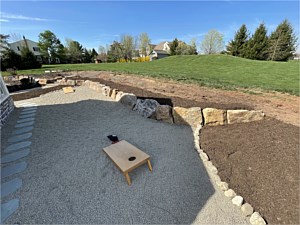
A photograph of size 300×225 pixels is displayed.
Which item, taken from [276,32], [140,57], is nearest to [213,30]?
[276,32]

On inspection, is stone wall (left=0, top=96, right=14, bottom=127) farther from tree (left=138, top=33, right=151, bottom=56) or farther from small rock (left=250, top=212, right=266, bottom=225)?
tree (left=138, top=33, right=151, bottom=56)

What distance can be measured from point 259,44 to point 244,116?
89.9ft

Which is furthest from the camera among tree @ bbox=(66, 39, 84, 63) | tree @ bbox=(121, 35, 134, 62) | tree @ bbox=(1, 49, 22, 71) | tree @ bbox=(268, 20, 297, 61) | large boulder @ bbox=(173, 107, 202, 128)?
tree @ bbox=(66, 39, 84, 63)

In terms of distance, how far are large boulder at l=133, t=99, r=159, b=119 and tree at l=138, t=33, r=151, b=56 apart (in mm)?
41039

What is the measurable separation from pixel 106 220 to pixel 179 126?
9.73 feet

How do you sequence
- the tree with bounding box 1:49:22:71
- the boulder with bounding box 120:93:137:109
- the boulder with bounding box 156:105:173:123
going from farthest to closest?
the tree with bounding box 1:49:22:71, the boulder with bounding box 120:93:137:109, the boulder with bounding box 156:105:173:123

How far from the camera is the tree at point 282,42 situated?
22.7 m

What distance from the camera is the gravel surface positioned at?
6.13ft

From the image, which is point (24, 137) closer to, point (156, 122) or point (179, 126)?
point (156, 122)

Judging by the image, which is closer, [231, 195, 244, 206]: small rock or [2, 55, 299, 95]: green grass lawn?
[231, 195, 244, 206]: small rock

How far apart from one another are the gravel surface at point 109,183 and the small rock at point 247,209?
7cm

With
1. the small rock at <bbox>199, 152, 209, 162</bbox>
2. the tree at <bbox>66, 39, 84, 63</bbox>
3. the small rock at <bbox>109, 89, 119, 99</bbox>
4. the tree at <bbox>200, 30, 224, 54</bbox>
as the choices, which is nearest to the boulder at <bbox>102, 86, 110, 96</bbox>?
the small rock at <bbox>109, 89, 119, 99</bbox>

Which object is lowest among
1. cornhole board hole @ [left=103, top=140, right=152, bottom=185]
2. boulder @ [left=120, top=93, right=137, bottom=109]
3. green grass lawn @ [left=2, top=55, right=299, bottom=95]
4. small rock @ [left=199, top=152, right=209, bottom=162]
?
small rock @ [left=199, top=152, right=209, bottom=162]

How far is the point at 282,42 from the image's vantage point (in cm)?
2270
